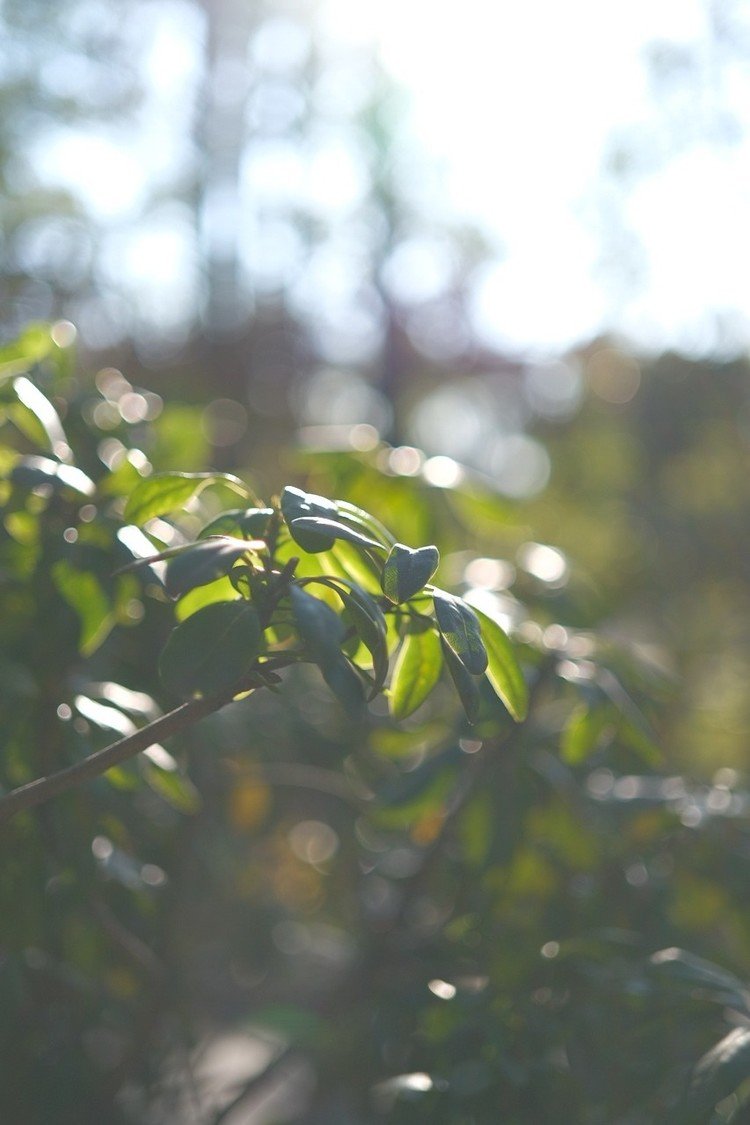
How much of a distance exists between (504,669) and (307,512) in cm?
25

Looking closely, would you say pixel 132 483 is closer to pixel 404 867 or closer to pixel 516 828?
pixel 516 828

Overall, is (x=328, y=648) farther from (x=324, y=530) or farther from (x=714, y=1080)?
(x=714, y=1080)

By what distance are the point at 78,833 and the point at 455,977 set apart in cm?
62

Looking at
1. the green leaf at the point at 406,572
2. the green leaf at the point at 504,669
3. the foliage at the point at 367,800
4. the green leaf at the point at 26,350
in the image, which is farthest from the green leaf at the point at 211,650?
the green leaf at the point at 26,350

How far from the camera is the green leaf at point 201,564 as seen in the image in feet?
2.76

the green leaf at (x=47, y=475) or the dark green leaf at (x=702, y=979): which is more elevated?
the green leaf at (x=47, y=475)

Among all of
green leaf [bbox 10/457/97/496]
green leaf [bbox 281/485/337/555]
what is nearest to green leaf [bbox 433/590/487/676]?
green leaf [bbox 281/485/337/555]

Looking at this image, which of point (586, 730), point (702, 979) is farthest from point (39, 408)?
point (702, 979)

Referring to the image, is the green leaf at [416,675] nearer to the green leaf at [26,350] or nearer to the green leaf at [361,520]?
the green leaf at [361,520]

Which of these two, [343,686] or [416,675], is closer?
[343,686]

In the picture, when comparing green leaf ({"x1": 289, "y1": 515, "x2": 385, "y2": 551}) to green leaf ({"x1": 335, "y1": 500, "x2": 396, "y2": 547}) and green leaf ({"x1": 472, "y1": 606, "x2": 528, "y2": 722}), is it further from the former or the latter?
green leaf ({"x1": 472, "y1": 606, "x2": 528, "y2": 722})

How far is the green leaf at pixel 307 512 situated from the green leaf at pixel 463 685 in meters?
0.13

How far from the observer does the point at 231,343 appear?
856cm

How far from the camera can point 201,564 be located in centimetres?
86
